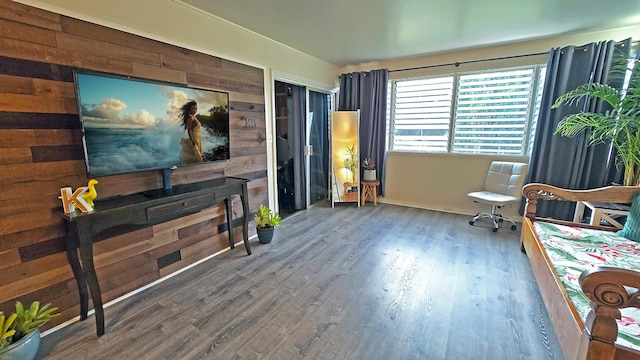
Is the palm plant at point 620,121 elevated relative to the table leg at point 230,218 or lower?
elevated

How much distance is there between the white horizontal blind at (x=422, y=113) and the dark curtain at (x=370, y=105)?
0.25 m

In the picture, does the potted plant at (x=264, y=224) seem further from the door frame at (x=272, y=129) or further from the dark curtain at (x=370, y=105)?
the dark curtain at (x=370, y=105)

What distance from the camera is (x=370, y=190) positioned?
15.2ft

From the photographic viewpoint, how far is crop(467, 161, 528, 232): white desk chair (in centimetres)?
343

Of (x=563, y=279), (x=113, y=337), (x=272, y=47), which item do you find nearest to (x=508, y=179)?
(x=563, y=279)

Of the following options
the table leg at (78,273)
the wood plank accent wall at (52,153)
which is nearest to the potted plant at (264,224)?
the wood plank accent wall at (52,153)

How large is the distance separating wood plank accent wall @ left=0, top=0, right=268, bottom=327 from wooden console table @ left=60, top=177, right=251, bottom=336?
6cm

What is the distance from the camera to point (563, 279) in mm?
1599

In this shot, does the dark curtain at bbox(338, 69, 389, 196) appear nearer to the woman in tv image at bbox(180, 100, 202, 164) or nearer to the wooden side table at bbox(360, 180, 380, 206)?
the wooden side table at bbox(360, 180, 380, 206)

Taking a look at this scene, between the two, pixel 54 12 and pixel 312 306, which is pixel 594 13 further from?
pixel 54 12

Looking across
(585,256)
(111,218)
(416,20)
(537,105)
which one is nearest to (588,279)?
(585,256)

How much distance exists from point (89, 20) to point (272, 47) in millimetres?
1854

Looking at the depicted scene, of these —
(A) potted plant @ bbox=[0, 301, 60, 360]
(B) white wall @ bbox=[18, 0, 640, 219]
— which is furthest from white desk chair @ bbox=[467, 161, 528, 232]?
(A) potted plant @ bbox=[0, 301, 60, 360]

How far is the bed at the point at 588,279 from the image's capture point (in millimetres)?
1053
